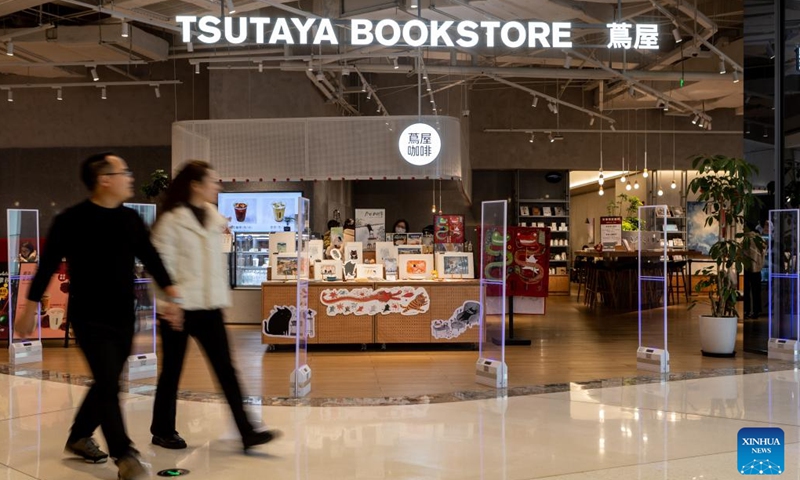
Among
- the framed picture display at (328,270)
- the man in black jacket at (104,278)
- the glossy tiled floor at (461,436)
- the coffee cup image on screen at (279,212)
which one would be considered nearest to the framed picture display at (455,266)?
the framed picture display at (328,270)

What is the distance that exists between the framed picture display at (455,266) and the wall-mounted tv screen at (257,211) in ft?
11.2

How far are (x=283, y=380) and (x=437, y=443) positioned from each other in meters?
2.64

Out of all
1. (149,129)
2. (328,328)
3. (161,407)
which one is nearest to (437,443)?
(161,407)

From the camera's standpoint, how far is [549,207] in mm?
19828

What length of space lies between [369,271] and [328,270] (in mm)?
451

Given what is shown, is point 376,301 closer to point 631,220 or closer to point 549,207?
point 631,220

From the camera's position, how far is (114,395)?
358cm

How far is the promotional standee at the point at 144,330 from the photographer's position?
22.7 ft

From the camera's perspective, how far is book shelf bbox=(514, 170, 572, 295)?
19.5 metres

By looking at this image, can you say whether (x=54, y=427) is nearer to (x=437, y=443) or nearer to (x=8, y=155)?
(x=437, y=443)

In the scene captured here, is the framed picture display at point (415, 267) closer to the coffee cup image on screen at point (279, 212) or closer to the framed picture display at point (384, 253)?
the framed picture display at point (384, 253)

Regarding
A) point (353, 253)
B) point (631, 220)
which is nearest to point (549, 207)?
point (631, 220)

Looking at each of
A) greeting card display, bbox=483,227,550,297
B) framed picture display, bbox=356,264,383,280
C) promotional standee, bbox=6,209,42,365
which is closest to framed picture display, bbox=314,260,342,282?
framed picture display, bbox=356,264,383,280

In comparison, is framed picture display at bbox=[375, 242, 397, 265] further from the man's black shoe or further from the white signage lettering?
the man's black shoe
